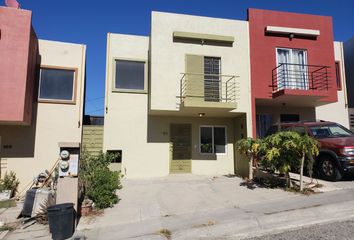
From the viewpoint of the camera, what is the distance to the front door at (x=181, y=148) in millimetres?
13344

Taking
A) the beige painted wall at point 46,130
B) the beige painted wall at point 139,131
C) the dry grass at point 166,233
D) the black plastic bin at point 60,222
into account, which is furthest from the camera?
the beige painted wall at point 139,131

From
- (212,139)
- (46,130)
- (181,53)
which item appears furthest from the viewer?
(212,139)

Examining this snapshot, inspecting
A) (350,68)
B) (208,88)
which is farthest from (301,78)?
(350,68)

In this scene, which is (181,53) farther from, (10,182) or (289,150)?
(10,182)

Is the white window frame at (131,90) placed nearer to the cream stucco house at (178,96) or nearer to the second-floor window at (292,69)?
the cream stucco house at (178,96)

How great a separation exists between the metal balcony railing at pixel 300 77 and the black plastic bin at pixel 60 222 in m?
10.7

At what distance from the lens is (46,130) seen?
472 inches

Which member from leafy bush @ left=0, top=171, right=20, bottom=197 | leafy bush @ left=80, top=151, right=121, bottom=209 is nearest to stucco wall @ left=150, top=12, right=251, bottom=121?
leafy bush @ left=80, top=151, right=121, bottom=209

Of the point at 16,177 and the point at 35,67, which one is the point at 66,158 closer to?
the point at 16,177

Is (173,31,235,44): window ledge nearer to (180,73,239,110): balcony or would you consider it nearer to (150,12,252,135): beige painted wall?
(150,12,252,135): beige painted wall

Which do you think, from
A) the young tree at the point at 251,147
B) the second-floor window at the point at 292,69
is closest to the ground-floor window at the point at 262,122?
the second-floor window at the point at 292,69

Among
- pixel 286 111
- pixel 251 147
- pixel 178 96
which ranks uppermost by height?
pixel 178 96

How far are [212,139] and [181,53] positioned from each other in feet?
15.4

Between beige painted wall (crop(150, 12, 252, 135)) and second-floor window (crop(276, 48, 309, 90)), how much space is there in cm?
177
